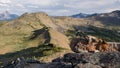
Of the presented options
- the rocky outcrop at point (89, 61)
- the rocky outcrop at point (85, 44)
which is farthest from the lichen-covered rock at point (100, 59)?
the rocky outcrop at point (85, 44)

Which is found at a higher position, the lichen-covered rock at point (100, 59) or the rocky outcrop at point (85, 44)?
the lichen-covered rock at point (100, 59)

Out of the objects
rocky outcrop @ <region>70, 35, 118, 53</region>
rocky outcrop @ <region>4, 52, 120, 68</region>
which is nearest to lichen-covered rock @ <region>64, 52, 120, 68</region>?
rocky outcrop @ <region>4, 52, 120, 68</region>

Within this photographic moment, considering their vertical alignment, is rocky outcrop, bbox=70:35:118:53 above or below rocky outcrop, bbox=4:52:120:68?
below

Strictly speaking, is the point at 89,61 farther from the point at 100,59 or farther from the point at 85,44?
the point at 85,44

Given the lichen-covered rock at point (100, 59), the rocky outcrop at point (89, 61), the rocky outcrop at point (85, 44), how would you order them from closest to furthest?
1. the rocky outcrop at point (89, 61)
2. the lichen-covered rock at point (100, 59)
3. the rocky outcrop at point (85, 44)

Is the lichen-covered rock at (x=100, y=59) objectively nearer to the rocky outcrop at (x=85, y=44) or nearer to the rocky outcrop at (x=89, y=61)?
the rocky outcrop at (x=89, y=61)

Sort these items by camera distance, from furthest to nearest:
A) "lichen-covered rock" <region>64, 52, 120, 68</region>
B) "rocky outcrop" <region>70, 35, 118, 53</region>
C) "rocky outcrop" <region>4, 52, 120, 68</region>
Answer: "rocky outcrop" <region>70, 35, 118, 53</region> → "lichen-covered rock" <region>64, 52, 120, 68</region> → "rocky outcrop" <region>4, 52, 120, 68</region>

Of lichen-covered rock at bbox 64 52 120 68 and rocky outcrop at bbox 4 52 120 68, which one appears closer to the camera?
rocky outcrop at bbox 4 52 120 68

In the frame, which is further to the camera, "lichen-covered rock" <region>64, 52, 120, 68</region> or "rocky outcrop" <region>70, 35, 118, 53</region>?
"rocky outcrop" <region>70, 35, 118, 53</region>

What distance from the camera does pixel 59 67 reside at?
3234 centimetres

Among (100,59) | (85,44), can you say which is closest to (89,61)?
(100,59)

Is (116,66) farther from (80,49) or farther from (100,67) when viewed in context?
(80,49)

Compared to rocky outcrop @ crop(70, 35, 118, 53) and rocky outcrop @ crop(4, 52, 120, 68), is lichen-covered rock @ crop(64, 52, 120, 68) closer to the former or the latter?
rocky outcrop @ crop(4, 52, 120, 68)

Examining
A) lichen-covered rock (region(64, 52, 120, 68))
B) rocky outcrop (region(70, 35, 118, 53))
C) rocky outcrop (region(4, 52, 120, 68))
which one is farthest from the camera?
rocky outcrop (region(70, 35, 118, 53))
